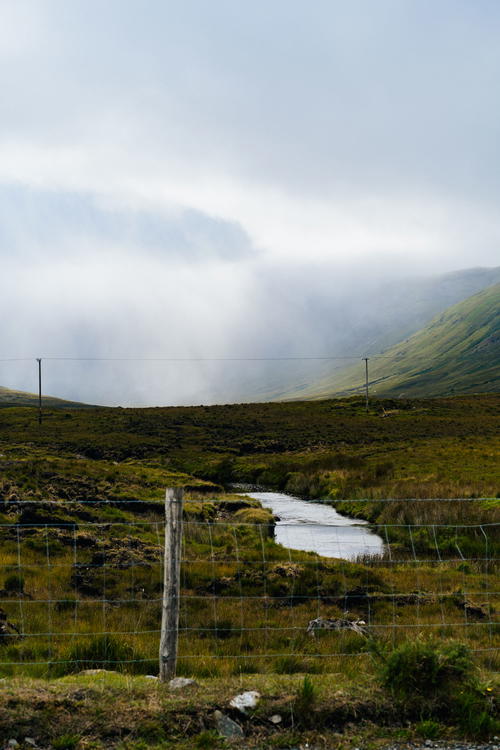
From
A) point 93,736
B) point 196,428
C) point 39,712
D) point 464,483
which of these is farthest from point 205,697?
point 196,428

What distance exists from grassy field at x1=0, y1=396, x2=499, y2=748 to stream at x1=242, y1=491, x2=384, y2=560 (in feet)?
3.02

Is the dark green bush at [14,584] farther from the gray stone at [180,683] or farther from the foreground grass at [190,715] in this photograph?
the gray stone at [180,683]

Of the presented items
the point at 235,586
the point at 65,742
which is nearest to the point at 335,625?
the point at 235,586

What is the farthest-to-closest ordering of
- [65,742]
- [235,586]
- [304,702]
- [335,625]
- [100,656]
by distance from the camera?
[235,586] → [335,625] → [100,656] → [304,702] → [65,742]

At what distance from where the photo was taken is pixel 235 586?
15070 mm

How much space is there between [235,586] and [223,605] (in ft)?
5.07

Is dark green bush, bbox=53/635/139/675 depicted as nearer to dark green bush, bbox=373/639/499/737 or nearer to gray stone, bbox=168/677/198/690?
gray stone, bbox=168/677/198/690

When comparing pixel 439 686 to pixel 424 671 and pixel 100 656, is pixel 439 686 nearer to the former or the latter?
pixel 424 671

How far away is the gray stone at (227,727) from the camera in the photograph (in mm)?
6828

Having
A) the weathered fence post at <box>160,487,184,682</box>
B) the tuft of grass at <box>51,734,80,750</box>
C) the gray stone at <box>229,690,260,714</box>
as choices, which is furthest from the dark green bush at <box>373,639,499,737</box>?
the tuft of grass at <box>51,734,80,750</box>

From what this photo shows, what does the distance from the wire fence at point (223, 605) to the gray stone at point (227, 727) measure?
6.00 feet

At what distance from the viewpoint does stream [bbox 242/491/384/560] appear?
23094 mm

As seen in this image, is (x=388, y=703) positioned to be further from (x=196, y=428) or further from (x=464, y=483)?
(x=196, y=428)

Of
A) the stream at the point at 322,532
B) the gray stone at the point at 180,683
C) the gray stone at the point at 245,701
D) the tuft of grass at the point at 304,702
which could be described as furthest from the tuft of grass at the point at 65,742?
the stream at the point at 322,532
